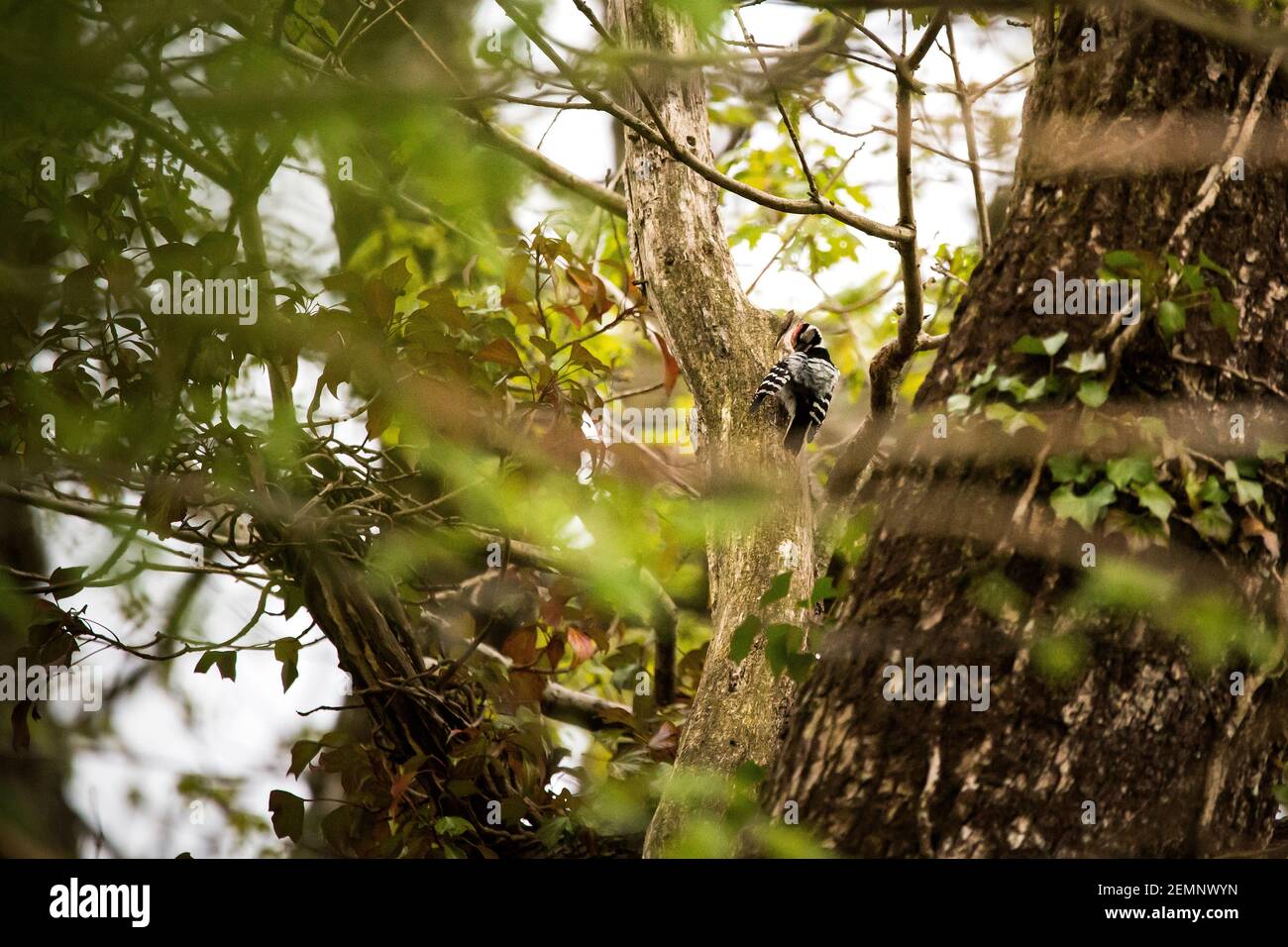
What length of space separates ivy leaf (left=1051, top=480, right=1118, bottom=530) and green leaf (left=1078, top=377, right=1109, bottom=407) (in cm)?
15

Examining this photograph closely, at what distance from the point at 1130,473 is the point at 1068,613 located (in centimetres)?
27

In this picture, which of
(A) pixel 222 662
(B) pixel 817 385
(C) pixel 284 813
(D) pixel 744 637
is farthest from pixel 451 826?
(B) pixel 817 385

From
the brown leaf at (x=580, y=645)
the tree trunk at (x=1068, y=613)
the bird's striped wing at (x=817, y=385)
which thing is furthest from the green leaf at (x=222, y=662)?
the bird's striped wing at (x=817, y=385)

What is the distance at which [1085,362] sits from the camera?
1.87 meters

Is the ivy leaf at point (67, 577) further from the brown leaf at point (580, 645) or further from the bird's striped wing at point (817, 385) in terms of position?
the bird's striped wing at point (817, 385)

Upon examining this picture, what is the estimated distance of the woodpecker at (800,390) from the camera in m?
3.18

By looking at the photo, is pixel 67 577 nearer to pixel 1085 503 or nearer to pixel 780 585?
pixel 780 585

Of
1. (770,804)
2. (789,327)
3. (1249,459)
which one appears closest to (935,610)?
(770,804)

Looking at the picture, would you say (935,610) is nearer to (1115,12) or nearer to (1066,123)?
(1066,123)

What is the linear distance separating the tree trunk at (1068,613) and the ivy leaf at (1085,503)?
34 millimetres

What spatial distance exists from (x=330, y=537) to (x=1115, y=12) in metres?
2.46

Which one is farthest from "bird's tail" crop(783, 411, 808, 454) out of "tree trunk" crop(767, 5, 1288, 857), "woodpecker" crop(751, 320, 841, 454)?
"tree trunk" crop(767, 5, 1288, 857)

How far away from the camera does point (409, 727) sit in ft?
10.7

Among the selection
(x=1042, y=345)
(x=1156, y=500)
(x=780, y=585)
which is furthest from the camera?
(x=780, y=585)
